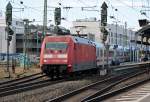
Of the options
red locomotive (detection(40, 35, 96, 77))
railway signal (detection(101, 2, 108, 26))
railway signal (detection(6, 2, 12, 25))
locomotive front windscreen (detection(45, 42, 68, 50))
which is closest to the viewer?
red locomotive (detection(40, 35, 96, 77))

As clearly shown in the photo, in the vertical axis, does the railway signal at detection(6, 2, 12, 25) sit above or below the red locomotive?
above

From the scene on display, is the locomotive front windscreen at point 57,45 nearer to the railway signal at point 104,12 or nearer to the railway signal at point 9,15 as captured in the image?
the railway signal at point 9,15

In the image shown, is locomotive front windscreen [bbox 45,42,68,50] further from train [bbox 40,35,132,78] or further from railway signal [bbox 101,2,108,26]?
railway signal [bbox 101,2,108,26]

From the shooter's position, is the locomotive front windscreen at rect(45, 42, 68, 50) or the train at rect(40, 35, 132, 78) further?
the locomotive front windscreen at rect(45, 42, 68, 50)

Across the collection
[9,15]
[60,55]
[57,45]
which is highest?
[9,15]

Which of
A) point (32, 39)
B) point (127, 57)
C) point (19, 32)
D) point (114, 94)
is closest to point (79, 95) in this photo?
point (114, 94)

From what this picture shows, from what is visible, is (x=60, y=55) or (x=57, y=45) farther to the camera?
(x=57, y=45)

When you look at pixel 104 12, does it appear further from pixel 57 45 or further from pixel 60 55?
pixel 60 55

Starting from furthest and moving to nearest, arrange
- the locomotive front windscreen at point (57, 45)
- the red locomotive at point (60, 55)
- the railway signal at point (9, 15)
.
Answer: the railway signal at point (9, 15), the locomotive front windscreen at point (57, 45), the red locomotive at point (60, 55)

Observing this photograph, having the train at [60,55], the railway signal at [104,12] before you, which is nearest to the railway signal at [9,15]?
the railway signal at [104,12]

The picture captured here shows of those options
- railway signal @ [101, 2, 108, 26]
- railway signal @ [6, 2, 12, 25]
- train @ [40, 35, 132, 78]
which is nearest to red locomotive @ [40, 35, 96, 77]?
train @ [40, 35, 132, 78]

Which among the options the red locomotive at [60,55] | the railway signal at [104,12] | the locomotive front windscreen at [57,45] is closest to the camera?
the red locomotive at [60,55]

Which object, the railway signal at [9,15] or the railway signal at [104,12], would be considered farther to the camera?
the railway signal at [9,15]

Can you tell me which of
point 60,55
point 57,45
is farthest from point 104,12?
point 60,55
